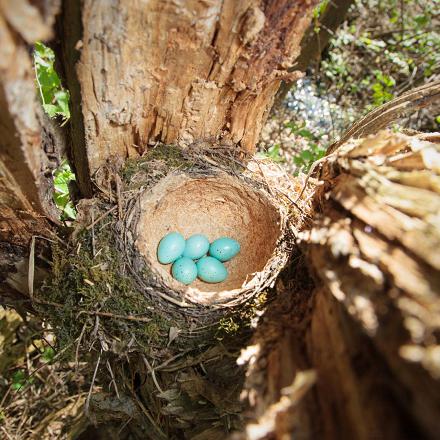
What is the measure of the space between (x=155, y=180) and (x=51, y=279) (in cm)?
65

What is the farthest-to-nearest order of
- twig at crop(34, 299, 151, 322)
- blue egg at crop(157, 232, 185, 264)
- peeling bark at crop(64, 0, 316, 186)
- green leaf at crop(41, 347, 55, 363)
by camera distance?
1. green leaf at crop(41, 347, 55, 363)
2. blue egg at crop(157, 232, 185, 264)
3. twig at crop(34, 299, 151, 322)
4. peeling bark at crop(64, 0, 316, 186)

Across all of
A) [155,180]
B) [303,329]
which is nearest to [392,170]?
[303,329]

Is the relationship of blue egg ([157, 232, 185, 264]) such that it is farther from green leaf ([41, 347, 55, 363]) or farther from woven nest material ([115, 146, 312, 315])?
green leaf ([41, 347, 55, 363])

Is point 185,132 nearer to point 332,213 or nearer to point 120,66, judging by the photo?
point 120,66

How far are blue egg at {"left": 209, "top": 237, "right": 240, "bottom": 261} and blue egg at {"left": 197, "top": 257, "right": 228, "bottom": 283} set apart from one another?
6 centimetres

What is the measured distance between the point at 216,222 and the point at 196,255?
27 centimetres

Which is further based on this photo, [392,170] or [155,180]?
[155,180]

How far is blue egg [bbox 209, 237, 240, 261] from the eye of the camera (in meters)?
2.38

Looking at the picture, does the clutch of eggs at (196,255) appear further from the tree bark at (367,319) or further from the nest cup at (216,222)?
the tree bark at (367,319)

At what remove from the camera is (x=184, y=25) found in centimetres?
130

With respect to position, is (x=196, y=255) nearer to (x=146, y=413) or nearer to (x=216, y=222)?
(x=216, y=222)

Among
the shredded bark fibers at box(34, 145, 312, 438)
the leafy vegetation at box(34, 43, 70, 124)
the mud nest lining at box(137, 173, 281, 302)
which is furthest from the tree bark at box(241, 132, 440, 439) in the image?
the leafy vegetation at box(34, 43, 70, 124)

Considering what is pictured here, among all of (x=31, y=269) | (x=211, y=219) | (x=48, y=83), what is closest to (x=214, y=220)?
(x=211, y=219)

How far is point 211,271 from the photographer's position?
7.58 feet
